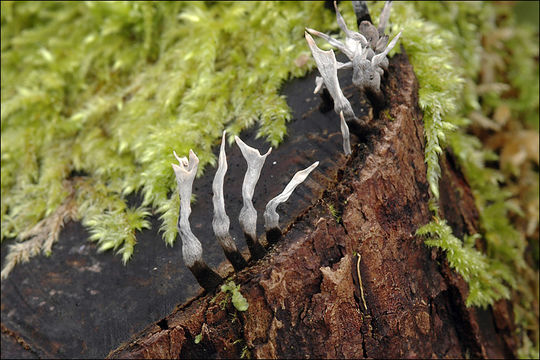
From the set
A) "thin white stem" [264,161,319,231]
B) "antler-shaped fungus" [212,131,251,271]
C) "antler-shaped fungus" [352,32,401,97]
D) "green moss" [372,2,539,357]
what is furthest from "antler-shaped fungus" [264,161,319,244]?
"green moss" [372,2,539,357]

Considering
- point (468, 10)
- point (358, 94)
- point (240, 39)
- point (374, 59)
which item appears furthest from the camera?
point (468, 10)

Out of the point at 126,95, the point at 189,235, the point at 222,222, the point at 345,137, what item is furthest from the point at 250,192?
the point at 126,95

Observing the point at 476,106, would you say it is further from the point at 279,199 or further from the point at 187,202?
the point at 187,202

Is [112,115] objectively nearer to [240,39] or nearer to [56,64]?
[56,64]

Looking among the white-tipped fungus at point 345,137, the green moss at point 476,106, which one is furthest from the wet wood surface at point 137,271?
the green moss at point 476,106

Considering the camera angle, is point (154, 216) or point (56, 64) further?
point (56, 64)

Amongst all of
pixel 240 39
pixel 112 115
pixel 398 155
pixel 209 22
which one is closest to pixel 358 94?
pixel 398 155
